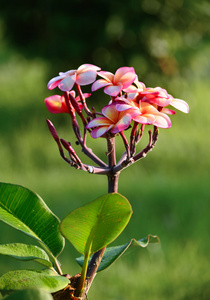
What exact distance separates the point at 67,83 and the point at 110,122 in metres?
0.08

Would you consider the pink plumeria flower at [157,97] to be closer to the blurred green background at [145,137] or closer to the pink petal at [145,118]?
the pink petal at [145,118]

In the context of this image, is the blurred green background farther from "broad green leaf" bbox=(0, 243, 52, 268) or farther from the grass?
"broad green leaf" bbox=(0, 243, 52, 268)

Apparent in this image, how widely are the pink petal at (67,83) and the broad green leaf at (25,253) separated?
0.75ft

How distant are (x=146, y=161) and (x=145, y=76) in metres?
0.98

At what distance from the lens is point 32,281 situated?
632 mm

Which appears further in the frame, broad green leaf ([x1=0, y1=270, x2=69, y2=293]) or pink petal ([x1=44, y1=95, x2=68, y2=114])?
pink petal ([x1=44, y1=95, x2=68, y2=114])

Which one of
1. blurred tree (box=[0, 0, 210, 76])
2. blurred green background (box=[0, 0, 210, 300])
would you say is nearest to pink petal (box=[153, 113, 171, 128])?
blurred green background (box=[0, 0, 210, 300])

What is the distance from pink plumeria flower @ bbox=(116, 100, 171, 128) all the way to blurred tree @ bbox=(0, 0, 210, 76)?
3.75 metres

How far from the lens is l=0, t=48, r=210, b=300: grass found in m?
2.52

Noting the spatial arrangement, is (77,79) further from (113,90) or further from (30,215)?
(30,215)

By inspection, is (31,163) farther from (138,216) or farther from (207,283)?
(207,283)

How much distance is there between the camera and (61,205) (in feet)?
10.7

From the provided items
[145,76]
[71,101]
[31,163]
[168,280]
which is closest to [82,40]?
[145,76]

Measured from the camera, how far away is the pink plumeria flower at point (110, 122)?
651mm
